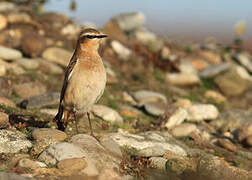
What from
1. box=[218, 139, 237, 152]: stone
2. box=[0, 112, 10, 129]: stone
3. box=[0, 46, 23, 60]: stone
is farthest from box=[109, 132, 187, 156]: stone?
box=[0, 46, 23, 60]: stone

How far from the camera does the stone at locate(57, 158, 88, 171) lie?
5313 millimetres

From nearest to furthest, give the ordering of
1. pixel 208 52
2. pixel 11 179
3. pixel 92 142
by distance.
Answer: pixel 11 179, pixel 92 142, pixel 208 52

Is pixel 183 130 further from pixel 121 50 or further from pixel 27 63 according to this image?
pixel 121 50

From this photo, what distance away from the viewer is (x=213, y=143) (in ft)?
29.8

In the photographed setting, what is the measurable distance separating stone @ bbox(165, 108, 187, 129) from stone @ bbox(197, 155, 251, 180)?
2856mm

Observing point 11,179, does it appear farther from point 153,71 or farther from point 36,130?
point 153,71

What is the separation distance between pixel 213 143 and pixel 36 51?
6646mm

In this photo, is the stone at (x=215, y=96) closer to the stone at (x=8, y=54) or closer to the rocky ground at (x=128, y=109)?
the rocky ground at (x=128, y=109)

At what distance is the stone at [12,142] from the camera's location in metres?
5.79

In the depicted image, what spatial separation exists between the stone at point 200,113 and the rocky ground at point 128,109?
0.10ft

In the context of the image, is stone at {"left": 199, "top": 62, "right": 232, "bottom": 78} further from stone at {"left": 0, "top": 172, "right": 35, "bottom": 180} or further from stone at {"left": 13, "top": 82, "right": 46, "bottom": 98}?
stone at {"left": 0, "top": 172, "right": 35, "bottom": 180}

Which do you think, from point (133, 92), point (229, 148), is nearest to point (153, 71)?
point (133, 92)

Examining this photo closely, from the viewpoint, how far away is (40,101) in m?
8.91

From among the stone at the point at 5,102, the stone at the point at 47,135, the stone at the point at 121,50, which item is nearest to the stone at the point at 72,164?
the stone at the point at 47,135
